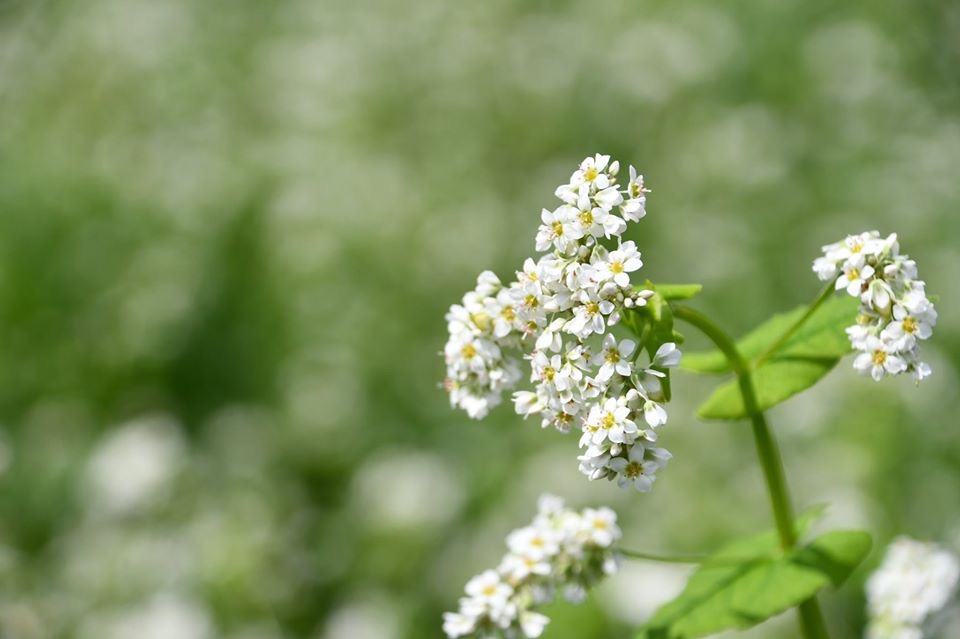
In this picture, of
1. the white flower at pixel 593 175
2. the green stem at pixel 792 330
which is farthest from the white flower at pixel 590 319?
the green stem at pixel 792 330

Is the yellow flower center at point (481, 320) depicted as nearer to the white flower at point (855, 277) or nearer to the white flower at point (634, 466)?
→ the white flower at point (634, 466)

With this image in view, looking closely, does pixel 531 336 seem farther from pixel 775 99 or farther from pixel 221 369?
pixel 775 99

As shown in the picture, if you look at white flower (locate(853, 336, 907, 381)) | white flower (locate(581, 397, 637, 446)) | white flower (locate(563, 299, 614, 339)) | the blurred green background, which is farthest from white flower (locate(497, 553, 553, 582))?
the blurred green background

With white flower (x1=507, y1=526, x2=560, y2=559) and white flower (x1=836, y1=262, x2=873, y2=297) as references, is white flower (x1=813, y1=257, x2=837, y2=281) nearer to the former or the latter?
white flower (x1=836, y1=262, x2=873, y2=297)

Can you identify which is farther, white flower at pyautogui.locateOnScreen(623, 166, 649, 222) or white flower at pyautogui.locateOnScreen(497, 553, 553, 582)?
white flower at pyautogui.locateOnScreen(497, 553, 553, 582)

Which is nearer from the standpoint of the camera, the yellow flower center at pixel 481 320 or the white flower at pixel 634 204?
the white flower at pixel 634 204

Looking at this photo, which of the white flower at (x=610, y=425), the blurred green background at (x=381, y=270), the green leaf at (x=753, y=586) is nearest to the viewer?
the white flower at (x=610, y=425)

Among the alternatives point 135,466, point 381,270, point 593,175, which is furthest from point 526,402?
point 381,270
